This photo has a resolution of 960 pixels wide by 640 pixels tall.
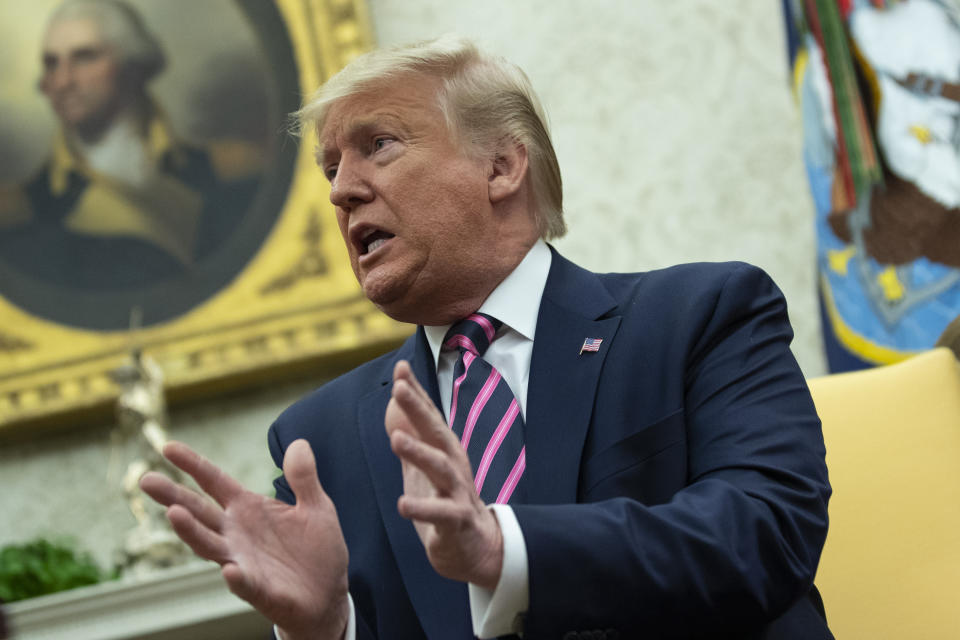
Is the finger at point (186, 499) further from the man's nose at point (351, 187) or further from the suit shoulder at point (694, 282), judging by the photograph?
the suit shoulder at point (694, 282)

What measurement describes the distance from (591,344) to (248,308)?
2925mm

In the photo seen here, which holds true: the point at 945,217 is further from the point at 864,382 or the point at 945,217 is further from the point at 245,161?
the point at 245,161

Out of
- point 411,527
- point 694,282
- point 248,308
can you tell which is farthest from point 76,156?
point 694,282

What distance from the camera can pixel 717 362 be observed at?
5.83 feet

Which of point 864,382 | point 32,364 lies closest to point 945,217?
point 864,382

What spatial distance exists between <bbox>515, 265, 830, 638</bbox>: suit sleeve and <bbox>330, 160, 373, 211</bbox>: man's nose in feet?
2.22

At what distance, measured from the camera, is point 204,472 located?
4.98 ft

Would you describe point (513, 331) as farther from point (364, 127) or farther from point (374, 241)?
point (364, 127)

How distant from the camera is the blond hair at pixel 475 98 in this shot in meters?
2.09

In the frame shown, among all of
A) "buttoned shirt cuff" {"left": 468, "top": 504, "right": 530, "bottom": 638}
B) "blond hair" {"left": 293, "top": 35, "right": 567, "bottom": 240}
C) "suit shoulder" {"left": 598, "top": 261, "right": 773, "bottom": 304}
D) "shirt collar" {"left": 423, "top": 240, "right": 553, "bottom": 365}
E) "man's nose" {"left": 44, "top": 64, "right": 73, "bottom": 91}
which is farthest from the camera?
"man's nose" {"left": 44, "top": 64, "right": 73, "bottom": 91}

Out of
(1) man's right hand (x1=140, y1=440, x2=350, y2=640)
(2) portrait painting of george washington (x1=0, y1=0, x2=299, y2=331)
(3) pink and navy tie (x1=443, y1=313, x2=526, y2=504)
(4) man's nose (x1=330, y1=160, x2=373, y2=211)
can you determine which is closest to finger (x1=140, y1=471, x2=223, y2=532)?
(1) man's right hand (x1=140, y1=440, x2=350, y2=640)

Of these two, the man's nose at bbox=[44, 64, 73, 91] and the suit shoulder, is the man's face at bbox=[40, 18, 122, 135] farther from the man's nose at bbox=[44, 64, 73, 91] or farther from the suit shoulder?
the suit shoulder

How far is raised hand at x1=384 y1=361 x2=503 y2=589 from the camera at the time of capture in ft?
4.17

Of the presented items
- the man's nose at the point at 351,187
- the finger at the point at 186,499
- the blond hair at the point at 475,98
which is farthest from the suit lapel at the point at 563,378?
the finger at the point at 186,499
